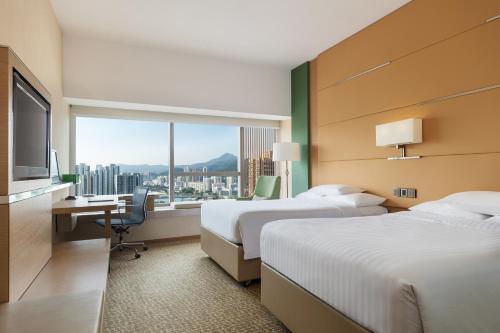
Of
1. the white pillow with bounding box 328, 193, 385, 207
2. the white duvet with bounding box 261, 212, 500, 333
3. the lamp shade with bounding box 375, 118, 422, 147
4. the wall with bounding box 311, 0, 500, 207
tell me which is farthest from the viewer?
the white pillow with bounding box 328, 193, 385, 207

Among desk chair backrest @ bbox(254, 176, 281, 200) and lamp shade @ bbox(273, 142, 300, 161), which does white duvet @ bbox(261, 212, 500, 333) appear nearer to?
desk chair backrest @ bbox(254, 176, 281, 200)

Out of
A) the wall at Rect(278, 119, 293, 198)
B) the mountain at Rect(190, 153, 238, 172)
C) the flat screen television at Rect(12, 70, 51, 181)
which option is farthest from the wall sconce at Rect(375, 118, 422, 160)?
the flat screen television at Rect(12, 70, 51, 181)

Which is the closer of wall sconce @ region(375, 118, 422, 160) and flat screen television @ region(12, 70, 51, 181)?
flat screen television @ region(12, 70, 51, 181)

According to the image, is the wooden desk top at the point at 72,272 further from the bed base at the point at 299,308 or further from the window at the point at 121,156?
the window at the point at 121,156

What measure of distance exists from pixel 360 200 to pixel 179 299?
7.58ft

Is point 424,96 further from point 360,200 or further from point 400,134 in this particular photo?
point 360,200

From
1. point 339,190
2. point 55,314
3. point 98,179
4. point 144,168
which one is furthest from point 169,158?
point 55,314

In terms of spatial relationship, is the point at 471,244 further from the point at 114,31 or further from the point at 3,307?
the point at 114,31

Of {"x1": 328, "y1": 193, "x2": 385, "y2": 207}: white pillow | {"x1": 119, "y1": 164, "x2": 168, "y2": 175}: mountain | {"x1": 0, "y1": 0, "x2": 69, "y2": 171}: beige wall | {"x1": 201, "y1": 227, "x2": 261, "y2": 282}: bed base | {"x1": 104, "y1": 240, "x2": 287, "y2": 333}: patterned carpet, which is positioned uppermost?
{"x1": 0, "y1": 0, "x2": 69, "y2": 171}: beige wall

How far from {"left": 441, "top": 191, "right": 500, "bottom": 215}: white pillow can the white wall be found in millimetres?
3554

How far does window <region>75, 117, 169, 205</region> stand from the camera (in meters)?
4.89

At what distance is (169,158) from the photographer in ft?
17.8

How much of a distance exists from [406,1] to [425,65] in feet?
2.68

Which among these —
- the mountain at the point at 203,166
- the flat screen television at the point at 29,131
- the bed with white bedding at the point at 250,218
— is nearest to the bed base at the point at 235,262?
the bed with white bedding at the point at 250,218
